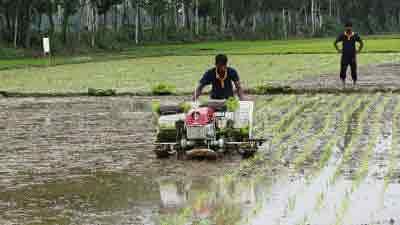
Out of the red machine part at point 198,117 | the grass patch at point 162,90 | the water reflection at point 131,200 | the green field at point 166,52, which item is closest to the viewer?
the water reflection at point 131,200

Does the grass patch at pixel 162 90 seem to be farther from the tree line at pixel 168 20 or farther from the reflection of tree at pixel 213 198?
the tree line at pixel 168 20

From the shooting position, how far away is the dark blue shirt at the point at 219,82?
13930mm

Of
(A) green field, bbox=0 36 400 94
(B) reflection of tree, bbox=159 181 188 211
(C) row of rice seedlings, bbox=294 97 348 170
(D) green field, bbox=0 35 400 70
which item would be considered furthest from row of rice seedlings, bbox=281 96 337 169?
(D) green field, bbox=0 35 400 70

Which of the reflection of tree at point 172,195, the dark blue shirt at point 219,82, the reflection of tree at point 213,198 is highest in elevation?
the dark blue shirt at point 219,82

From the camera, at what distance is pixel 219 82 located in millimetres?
14000

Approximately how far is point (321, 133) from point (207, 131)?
3.28m

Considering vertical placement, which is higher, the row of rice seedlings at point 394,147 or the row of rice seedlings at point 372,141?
the row of rice seedlings at point 394,147

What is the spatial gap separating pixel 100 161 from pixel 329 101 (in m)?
9.17

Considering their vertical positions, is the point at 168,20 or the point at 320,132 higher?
the point at 168,20

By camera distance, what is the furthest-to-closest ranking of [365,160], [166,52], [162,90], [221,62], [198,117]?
[166,52]
[162,90]
[221,62]
[198,117]
[365,160]

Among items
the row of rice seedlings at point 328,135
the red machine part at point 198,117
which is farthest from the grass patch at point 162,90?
the red machine part at point 198,117

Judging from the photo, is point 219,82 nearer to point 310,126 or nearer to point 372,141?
point 372,141

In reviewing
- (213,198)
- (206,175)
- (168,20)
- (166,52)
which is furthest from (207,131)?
(168,20)

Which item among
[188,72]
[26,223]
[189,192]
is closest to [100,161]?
[189,192]
